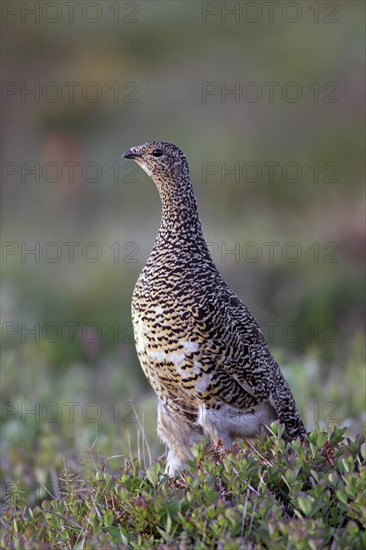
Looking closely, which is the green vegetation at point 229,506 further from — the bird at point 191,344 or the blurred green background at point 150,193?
the blurred green background at point 150,193

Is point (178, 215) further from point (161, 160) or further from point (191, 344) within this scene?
point (191, 344)

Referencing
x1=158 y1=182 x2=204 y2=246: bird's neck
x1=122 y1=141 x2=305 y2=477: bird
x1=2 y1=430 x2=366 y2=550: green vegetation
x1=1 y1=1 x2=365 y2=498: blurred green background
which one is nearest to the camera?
x1=2 y1=430 x2=366 y2=550: green vegetation

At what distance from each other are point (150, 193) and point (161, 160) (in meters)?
10.2

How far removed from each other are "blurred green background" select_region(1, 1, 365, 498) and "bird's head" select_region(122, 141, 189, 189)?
1342 mm

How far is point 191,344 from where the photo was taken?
491 centimetres

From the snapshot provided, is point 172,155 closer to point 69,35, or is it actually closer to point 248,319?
point 248,319

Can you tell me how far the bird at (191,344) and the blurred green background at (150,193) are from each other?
274 millimetres

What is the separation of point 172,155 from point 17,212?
11.4 metres

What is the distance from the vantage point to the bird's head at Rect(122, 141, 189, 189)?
5344mm

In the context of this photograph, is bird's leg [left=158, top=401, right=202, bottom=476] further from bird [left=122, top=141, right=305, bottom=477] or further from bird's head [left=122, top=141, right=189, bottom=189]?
bird's head [left=122, top=141, right=189, bottom=189]

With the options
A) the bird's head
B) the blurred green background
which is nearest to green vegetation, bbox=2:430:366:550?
the blurred green background

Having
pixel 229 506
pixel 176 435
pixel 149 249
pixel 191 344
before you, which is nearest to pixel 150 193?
pixel 149 249

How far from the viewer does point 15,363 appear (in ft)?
26.2

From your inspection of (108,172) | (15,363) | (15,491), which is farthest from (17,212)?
(15,491)
